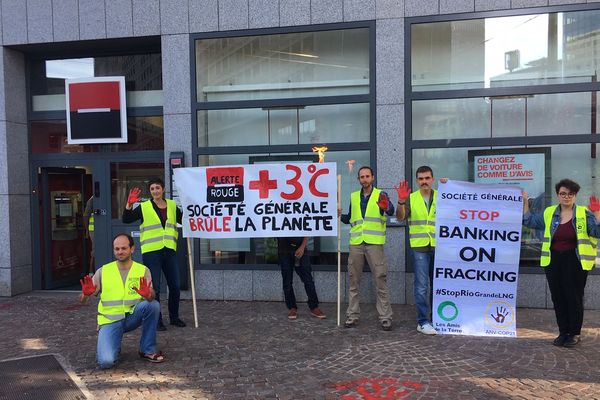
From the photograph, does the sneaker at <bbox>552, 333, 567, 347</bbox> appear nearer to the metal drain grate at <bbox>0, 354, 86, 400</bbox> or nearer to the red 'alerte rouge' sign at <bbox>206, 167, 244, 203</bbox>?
the red 'alerte rouge' sign at <bbox>206, 167, 244, 203</bbox>

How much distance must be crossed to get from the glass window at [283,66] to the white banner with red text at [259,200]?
76.2 inches

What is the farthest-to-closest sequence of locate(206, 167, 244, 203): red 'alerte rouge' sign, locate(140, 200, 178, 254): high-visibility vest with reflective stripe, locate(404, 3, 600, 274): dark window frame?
locate(404, 3, 600, 274): dark window frame
locate(206, 167, 244, 203): red 'alerte rouge' sign
locate(140, 200, 178, 254): high-visibility vest with reflective stripe

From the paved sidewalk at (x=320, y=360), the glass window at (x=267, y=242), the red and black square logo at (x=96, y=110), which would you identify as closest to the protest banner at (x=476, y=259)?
the paved sidewalk at (x=320, y=360)

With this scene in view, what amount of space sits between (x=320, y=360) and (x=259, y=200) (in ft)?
7.42

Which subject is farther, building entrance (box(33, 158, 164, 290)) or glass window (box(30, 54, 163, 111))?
building entrance (box(33, 158, 164, 290))

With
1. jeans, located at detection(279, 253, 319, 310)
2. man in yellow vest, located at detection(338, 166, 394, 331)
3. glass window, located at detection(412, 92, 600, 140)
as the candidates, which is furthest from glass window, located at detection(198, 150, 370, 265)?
man in yellow vest, located at detection(338, 166, 394, 331)

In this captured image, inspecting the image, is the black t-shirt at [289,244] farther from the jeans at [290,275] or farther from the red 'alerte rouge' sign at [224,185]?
the red 'alerte rouge' sign at [224,185]

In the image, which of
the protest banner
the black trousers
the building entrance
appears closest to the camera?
the black trousers

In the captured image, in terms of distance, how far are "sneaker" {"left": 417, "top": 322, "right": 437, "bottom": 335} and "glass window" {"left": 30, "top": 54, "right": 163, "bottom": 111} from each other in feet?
18.2

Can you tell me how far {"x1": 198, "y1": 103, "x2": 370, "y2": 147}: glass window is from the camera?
24.6ft

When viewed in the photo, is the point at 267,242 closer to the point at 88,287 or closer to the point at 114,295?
the point at 114,295

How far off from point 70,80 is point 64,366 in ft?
17.0

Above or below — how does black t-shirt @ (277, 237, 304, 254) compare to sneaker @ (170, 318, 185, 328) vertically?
above

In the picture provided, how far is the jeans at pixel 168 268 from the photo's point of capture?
237 inches
